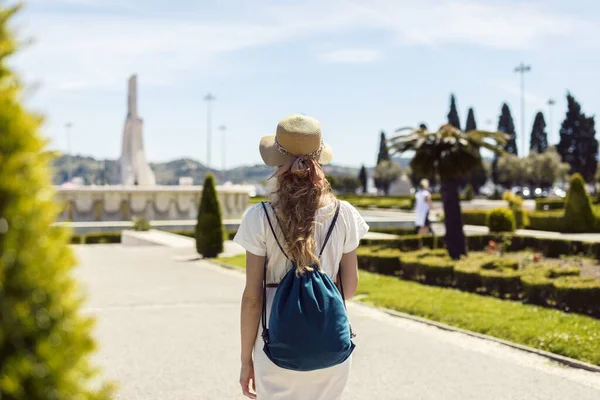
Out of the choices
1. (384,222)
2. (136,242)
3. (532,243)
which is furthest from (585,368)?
(384,222)

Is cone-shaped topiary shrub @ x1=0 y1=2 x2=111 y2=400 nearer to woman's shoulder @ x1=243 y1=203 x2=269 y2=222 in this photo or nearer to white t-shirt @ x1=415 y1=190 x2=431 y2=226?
woman's shoulder @ x1=243 y1=203 x2=269 y2=222

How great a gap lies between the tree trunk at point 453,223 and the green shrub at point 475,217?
15.2 metres

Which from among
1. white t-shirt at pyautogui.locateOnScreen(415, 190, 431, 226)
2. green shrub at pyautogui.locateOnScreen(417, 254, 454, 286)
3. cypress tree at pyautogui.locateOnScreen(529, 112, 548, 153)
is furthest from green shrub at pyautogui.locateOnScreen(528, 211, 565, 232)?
cypress tree at pyautogui.locateOnScreen(529, 112, 548, 153)

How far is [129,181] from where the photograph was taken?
35.0m

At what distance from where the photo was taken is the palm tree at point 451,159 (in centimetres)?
1337

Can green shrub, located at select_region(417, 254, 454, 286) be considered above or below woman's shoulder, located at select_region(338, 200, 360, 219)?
below

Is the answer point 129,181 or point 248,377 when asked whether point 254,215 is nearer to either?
point 248,377

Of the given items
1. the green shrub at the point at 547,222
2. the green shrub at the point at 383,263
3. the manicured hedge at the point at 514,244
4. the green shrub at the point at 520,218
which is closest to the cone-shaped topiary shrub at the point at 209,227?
the manicured hedge at the point at 514,244

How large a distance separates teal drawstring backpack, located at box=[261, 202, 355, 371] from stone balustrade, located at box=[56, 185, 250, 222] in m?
25.5

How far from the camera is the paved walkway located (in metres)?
5.26

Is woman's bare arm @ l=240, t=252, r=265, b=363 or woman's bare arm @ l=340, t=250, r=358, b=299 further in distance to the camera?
woman's bare arm @ l=340, t=250, r=358, b=299

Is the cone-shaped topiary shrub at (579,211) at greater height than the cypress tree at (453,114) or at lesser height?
lesser

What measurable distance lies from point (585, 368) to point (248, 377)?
388 centimetres

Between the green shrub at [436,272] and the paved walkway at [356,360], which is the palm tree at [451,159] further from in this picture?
the paved walkway at [356,360]
